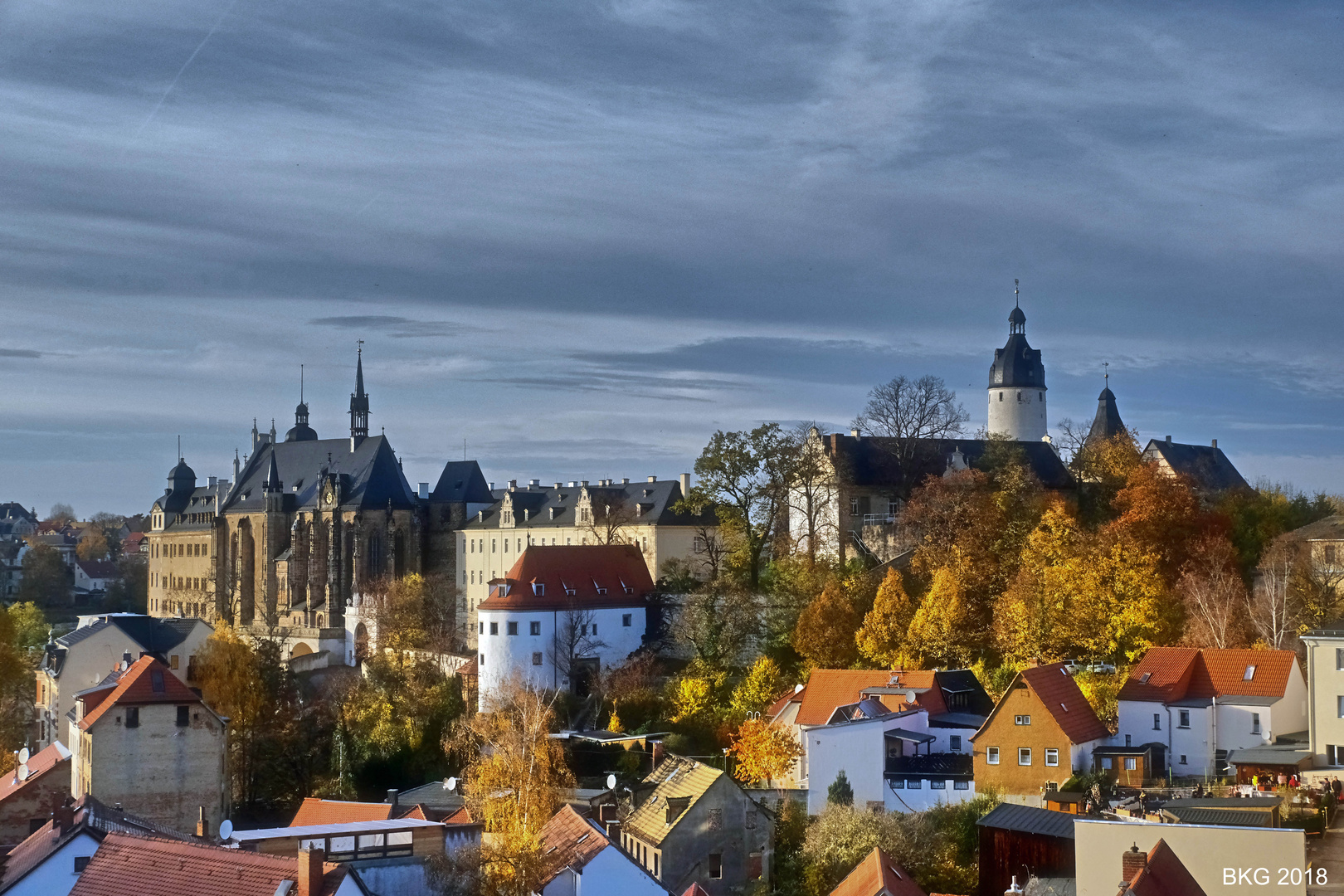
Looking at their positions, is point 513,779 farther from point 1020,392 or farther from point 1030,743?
point 1020,392

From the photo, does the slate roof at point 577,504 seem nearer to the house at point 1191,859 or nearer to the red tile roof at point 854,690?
the red tile roof at point 854,690

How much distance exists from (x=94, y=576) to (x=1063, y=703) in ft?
366

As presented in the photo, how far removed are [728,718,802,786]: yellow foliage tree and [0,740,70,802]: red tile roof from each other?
68.9ft

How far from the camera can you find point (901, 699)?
48125 mm

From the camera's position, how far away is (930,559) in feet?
185

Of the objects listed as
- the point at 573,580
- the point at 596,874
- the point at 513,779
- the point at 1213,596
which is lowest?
the point at 513,779

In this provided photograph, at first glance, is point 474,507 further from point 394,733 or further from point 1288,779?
point 1288,779

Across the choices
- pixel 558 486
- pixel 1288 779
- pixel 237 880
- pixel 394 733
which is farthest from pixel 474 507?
pixel 237 880

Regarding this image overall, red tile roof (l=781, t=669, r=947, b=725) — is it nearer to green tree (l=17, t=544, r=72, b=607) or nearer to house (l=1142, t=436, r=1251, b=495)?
house (l=1142, t=436, r=1251, b=495)

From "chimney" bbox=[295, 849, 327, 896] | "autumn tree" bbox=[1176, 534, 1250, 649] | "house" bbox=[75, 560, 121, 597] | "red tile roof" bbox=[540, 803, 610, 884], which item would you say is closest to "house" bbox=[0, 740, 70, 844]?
"red tile roof" bbox=[540, 803, 610, 884]

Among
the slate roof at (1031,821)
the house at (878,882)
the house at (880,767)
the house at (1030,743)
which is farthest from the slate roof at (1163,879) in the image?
the house at (880,767)

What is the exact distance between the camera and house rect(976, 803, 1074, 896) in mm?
34250

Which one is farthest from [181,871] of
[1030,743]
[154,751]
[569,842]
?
[1030,743]

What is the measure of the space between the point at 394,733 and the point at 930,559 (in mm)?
21916
